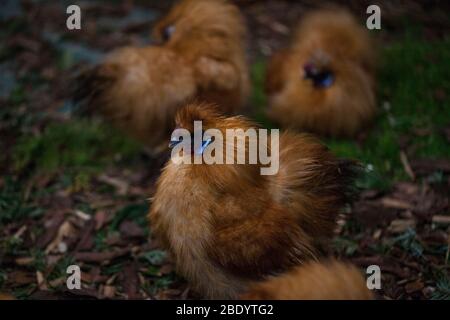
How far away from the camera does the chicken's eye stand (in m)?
5.10

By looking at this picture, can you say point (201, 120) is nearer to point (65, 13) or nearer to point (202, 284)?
point (202, 284)

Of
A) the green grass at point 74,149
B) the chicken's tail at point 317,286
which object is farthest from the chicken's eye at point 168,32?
the chicken's tail at point 317,286

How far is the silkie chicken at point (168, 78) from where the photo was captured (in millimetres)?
4582

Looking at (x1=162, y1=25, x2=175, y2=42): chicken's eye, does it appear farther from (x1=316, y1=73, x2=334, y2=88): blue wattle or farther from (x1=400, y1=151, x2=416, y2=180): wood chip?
→ (x1=400, y1=151, x2=416, y2=180): wood chip

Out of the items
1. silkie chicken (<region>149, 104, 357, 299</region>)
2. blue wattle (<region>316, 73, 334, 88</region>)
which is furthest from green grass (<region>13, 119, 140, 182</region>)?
silkie chicken (<region>149, 104, 357, 299</region>)

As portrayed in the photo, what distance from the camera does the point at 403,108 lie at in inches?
206

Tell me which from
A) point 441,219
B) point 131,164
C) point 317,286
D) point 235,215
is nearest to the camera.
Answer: point 317,286

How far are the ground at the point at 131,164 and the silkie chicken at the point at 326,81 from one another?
0.25 metres

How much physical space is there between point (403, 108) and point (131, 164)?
8.13 ft

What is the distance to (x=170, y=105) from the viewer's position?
4.58m

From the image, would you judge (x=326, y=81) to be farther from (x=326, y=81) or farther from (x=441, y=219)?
(x=441, y=219)

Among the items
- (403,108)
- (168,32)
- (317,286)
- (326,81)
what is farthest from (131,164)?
(317,286)

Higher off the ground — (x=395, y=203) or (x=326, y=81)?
(x=326, y=81)
